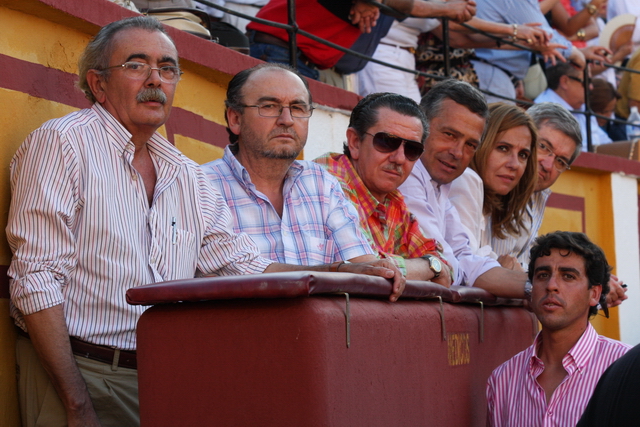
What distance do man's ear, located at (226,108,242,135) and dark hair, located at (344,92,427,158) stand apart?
58cm

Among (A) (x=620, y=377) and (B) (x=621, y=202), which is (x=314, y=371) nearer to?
(A) (x=620, y=377)

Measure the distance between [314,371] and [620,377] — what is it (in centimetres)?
70

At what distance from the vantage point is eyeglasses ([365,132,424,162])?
359cm

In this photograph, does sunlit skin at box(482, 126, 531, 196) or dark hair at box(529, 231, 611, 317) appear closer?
dark hair at box(529, 231, 611, 317)

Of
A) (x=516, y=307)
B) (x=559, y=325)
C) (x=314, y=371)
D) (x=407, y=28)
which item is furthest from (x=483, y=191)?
(x=314, y=371)

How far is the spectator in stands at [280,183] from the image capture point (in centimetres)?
310

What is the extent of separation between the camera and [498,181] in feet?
14.5

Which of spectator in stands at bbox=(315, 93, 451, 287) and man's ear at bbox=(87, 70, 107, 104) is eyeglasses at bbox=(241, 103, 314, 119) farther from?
man's ear at bbox=(87, 70, 107, 104)

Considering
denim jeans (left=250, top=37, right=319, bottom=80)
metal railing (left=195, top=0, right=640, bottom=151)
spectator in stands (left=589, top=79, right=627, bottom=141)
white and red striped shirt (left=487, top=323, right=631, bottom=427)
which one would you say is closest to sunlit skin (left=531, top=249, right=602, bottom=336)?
white and red striped shirt (left=487, top=323, right=631, bottom=427)

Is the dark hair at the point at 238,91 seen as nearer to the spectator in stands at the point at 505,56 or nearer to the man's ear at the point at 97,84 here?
the man's ear at the point at 97,84

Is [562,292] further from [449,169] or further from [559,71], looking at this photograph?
[559,71]

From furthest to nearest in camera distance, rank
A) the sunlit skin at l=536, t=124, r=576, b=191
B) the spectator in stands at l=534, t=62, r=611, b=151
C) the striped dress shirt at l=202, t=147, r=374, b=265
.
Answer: the spectator in stands at l=534, t=62, r=611, b=151, the sunlit skin at l=536, t=124, r=576, b=191, the striped dress shirt at l=202, t=147, r=374, b=265

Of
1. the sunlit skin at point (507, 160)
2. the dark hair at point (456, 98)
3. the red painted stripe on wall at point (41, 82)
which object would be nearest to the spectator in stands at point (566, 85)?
the sunlit skin at point (507, 160)

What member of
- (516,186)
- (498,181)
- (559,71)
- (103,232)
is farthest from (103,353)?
(559,71)
